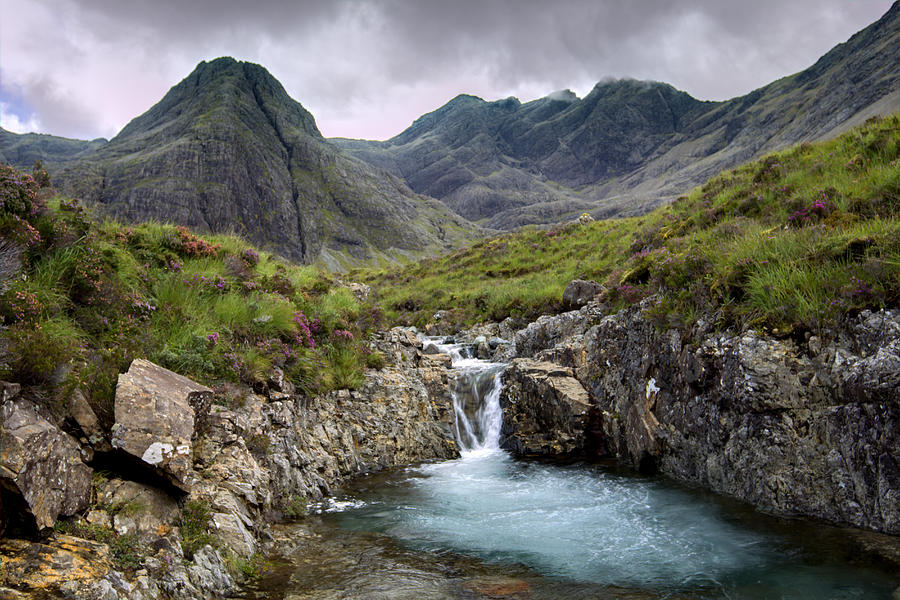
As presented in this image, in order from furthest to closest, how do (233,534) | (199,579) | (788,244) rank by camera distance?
1. (788,244)
2. (233,534)
3. (199,579)

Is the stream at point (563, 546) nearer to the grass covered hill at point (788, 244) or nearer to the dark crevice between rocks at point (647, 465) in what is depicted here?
the dark crevice between rocks at point (647, 465)

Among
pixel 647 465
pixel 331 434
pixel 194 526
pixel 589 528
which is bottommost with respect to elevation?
pixel 589 528

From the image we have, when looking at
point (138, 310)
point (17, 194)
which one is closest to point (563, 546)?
point (138, 310)

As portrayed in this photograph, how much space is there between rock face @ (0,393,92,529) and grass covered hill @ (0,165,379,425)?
47 centimetres

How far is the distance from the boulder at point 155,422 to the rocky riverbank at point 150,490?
0.05 feet

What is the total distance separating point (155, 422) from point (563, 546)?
6271 millimetres

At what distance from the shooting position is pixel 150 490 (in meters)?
5.48

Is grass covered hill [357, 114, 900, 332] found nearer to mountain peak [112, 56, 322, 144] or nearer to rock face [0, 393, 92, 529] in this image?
rock face [0, 393, 92, 529]

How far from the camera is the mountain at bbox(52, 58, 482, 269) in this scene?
400 feet

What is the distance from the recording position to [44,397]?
5.09 metres

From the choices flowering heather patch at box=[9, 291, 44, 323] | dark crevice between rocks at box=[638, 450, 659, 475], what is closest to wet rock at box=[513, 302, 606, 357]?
dark crevice between rocks at box=[638, 450, 659, 475]

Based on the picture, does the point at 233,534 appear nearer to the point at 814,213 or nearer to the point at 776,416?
the point at 776,416

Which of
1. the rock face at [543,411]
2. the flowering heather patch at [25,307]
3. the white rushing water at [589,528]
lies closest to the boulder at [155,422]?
the flowering heather patch at [25,307]

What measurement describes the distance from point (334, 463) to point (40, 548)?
646 centimetres
